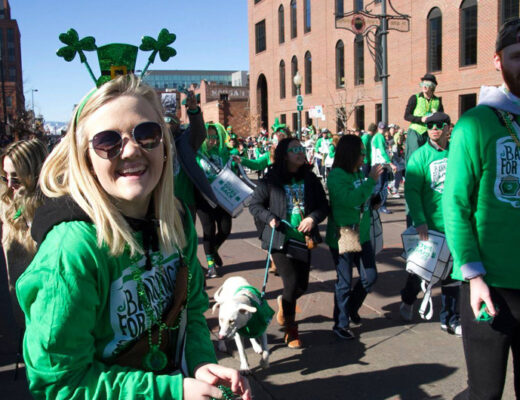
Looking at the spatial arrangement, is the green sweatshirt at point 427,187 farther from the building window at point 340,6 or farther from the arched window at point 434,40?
the building window at point 340,6

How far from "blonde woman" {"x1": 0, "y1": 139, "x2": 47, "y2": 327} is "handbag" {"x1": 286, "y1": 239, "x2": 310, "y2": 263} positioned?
2069 mm

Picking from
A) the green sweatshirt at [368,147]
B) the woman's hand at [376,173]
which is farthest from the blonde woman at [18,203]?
the green sweatshirt at [368,147]

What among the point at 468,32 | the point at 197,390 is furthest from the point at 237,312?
the point at 468,32

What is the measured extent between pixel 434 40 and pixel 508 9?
171 inches

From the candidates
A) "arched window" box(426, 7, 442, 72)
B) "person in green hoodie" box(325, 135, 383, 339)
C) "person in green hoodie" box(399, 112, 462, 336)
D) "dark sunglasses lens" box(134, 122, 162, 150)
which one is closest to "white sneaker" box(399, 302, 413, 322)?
"person in green hoodie" box(399, 112, 462, 336)

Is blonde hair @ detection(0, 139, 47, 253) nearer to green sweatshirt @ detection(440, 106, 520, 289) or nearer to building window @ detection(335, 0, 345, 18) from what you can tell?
green sweatshirt @ detection(440, 106, 520, 289)

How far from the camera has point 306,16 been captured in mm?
35625

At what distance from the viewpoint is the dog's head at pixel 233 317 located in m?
3.56

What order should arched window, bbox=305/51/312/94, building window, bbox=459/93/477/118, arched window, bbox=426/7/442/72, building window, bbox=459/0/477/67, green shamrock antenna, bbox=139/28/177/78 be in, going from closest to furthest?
green shamrock antenna, bbox=139/28/177/78
building window, bbox=459/0/477/67
building window, bbox=459/93/477/118
arched window, bbox=426/7/442/72
arched window, bbox=305/51/312/94

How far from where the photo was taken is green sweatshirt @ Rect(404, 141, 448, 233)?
175 inches

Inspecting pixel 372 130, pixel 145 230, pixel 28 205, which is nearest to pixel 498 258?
pixel 145 230

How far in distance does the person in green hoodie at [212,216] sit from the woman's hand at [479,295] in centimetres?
411

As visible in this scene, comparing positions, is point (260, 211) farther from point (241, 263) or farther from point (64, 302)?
point (64, 302)

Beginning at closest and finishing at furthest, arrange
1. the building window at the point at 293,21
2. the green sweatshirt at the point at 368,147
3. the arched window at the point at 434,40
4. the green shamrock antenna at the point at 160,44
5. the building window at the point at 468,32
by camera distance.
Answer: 1. the green shamrock antenna at the point at 160,44
2. the green sweatshirt at the point at 368,147
3. the building window at the point at 468,32
4. the arched window at the point at 434,40
5. the building window at the point at 293,21
